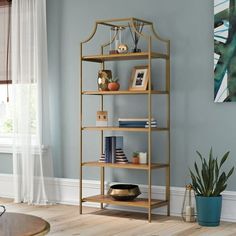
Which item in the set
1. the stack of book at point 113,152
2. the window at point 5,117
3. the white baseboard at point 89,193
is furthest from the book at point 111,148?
the window at point 5,117

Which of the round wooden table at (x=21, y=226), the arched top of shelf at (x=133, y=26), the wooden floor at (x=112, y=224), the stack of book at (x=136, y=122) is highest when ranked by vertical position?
the arched top of shelf at (x=133, y=26)

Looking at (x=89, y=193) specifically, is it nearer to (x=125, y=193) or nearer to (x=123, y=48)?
(x=125, y=193)

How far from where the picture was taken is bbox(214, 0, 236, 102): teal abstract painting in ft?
16.6

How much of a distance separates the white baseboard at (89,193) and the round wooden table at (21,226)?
265 cm

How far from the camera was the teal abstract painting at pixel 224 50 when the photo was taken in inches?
199

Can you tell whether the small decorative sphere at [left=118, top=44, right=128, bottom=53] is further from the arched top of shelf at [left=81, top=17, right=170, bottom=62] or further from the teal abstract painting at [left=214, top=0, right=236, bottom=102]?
the teal abstract painting at [left=214, top=0, right=236, bottom=102]

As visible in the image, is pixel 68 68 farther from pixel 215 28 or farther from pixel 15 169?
pixel 215 28

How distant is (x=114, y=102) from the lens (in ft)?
18.9

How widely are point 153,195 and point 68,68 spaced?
1.59 m

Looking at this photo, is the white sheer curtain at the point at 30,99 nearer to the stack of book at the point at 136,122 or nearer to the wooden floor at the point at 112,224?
the wooden floor at the point at 112,224

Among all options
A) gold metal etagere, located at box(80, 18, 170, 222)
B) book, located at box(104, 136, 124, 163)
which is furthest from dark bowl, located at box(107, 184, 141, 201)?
book, located at box(104, 136, 124, 163)

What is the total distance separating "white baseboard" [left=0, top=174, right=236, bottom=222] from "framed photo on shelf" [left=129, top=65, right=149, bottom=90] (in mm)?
953

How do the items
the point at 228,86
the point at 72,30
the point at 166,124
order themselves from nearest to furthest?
the point at 228,86, the point at 166,124, the point at 72,30

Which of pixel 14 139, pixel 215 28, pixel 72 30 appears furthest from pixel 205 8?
pixel 14 139
